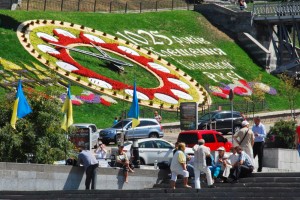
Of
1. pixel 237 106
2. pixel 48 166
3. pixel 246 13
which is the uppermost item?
pixel 246 13

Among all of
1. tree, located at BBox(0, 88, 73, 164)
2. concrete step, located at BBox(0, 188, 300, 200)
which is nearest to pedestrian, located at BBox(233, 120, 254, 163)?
concrete step, located at BBox(0, 188, 300, 200)

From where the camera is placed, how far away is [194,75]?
7294cm

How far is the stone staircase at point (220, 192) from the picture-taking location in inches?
1241

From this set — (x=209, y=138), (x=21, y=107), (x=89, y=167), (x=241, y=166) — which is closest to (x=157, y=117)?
(x=209, y=138)

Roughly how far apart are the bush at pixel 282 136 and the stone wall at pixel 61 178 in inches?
468

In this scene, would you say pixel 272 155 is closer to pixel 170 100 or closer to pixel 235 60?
pixel 170 100

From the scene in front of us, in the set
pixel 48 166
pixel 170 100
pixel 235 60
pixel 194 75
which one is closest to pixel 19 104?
pixel 48 166

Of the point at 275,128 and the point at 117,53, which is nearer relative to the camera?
the point at 275,128

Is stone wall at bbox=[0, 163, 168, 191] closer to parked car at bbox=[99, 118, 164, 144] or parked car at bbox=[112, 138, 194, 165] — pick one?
parked car at bbox=[112, 138, 194, 165]

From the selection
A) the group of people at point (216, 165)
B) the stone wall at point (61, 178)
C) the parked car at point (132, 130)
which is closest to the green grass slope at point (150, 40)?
the parked car at point (132, 130)

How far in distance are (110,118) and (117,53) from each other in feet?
32.8

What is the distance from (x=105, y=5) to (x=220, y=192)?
51.6 m

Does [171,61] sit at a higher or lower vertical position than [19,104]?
higher

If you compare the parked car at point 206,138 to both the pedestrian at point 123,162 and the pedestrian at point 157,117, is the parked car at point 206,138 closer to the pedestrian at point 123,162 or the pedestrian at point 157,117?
the pedestrian at point 123,162
